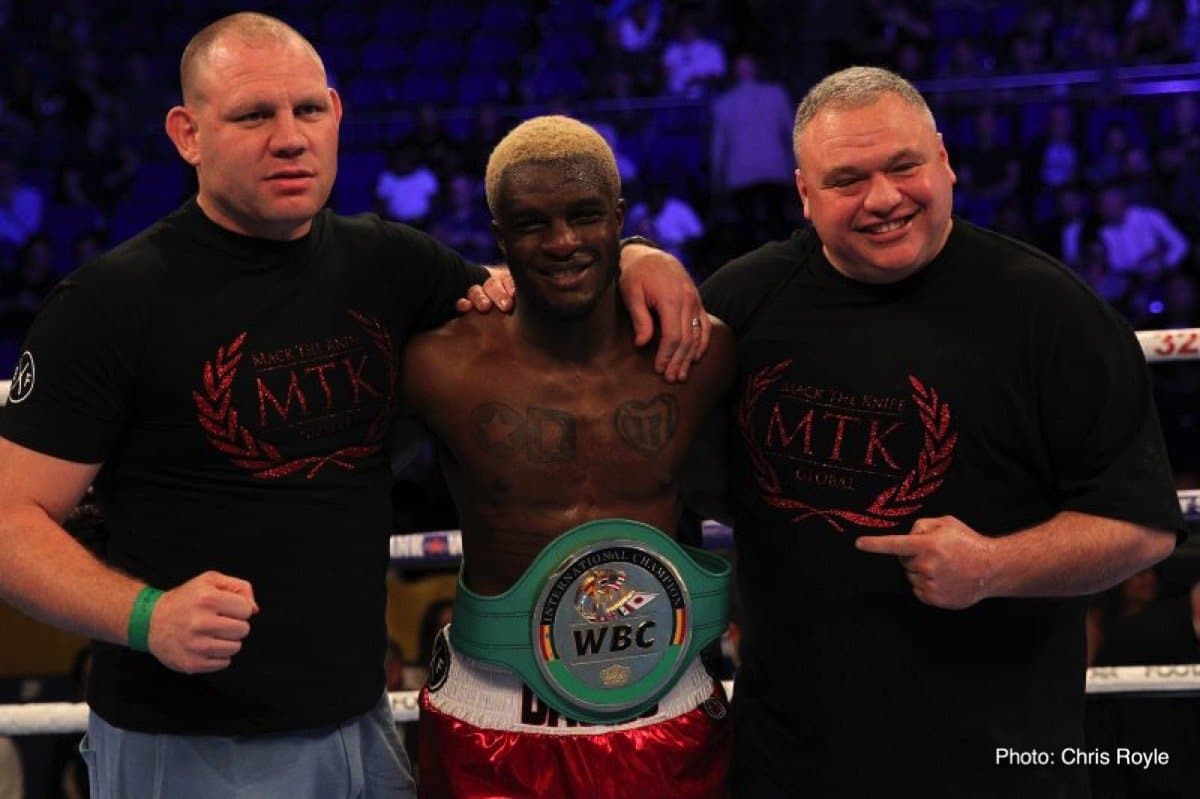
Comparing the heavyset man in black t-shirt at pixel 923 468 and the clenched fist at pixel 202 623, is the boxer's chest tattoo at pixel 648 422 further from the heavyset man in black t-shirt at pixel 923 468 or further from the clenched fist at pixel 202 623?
the clenched fist at pixel 202 623

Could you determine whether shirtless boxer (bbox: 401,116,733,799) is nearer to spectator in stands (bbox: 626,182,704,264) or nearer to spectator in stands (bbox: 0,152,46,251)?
spectator in stands (bbox: 626,182,704,264)

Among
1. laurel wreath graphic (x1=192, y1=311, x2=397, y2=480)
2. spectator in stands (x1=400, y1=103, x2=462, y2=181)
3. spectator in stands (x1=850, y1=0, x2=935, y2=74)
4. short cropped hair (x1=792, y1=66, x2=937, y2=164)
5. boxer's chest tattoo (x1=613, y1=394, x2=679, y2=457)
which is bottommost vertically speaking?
boxer's chest tattoo (x1=613, y1=394, x2=679, y2=457)

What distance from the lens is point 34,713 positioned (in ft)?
6.84

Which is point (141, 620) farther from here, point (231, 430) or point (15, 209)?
point (15, 209)

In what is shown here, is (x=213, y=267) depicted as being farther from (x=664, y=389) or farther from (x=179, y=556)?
(x=664, y=389)

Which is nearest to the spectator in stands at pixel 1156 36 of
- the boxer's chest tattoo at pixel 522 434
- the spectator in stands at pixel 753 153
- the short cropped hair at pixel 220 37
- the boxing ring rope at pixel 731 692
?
the spectator in stands at pixel 753 153

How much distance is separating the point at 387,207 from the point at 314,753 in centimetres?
535

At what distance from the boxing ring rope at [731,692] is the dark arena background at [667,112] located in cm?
203

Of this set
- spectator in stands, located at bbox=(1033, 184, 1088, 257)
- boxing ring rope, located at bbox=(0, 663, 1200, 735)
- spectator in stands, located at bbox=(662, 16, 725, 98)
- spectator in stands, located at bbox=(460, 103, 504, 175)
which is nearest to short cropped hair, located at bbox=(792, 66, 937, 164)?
boxing ring rope, located at bbox=(0, 663, 1200, 735)

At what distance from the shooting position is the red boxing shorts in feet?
5.96

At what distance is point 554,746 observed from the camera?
1823 mm

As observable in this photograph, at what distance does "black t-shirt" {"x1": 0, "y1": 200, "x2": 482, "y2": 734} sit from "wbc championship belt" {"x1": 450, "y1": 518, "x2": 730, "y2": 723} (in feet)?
0.63

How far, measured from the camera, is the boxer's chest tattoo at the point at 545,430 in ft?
6.09

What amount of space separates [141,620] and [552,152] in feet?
2.41
